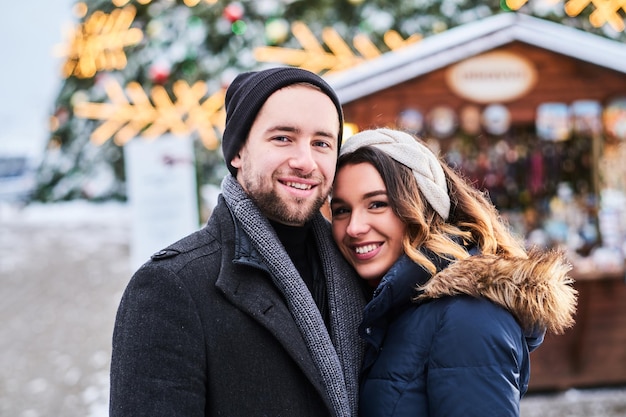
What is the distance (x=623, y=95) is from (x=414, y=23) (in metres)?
4.03

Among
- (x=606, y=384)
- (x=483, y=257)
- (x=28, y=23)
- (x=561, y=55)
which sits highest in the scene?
(x=28, y=23)

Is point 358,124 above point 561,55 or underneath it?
underneath

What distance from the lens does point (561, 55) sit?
225 inches

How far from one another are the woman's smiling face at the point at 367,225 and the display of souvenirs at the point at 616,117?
457 centimetres

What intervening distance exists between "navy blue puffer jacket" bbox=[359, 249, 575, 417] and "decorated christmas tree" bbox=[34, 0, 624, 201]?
17.1 feet

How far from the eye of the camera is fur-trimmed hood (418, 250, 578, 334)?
1831 millimetres

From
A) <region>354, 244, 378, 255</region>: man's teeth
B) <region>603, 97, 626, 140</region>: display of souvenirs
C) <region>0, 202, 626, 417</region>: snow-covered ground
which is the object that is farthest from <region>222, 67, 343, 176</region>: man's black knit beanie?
<region>603, 97, 626, 140</region>: display of souvenirs

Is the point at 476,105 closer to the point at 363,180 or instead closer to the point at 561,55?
the point at 561,55

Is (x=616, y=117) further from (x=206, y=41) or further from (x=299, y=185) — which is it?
Result: (x=206, y=41)

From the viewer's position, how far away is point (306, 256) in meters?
2.07

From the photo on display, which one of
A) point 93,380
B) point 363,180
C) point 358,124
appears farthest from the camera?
point 93,380

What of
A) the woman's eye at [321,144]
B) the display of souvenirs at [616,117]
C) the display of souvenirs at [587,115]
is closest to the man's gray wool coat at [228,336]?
the woman's eye at [321,144]

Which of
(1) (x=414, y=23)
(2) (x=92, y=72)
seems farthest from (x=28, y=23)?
Answer: (1) (x=414, y=23)

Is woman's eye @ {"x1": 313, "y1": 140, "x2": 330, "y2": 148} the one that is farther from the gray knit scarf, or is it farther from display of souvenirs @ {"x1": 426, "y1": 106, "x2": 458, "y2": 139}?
display of souvenirs @ {"x1": 426, "y1": 106, "x2": 458, "y2": 139}
